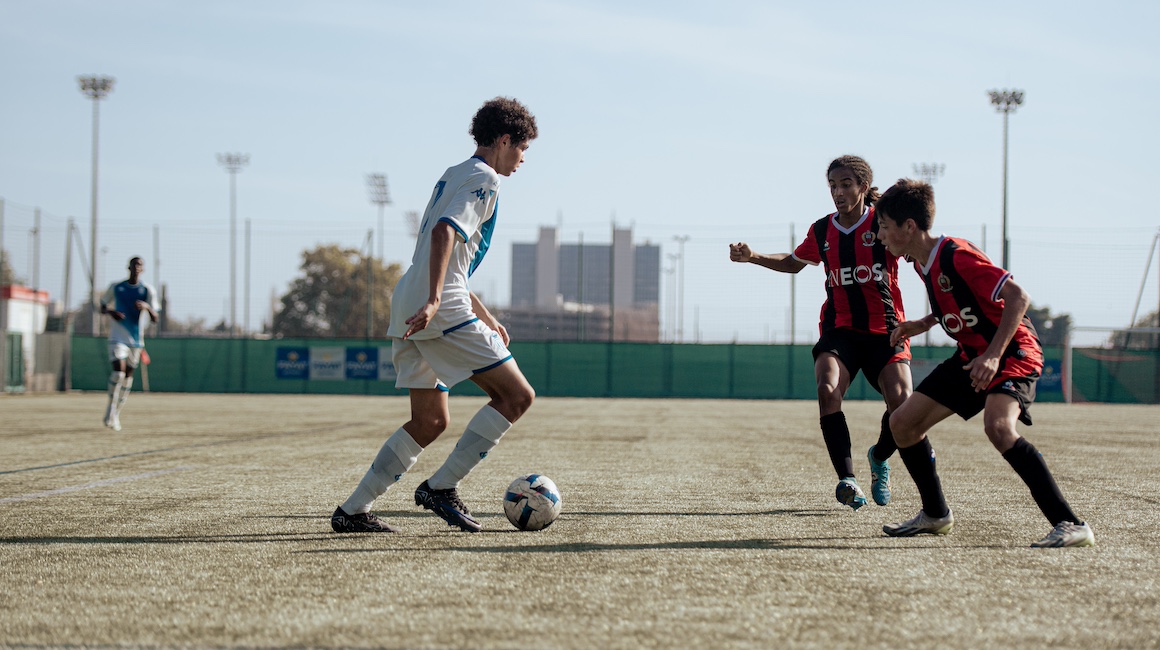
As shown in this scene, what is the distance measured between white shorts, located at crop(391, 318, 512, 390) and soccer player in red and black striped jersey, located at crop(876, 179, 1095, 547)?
68.1 inches

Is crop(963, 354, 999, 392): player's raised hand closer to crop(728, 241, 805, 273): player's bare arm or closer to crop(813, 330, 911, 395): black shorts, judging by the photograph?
crop(813, 330, 911, 395): black shorts

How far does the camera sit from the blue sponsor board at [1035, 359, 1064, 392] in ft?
94.4

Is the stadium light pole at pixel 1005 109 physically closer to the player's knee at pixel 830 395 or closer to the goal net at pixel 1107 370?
the goal net at pixel 1107 370

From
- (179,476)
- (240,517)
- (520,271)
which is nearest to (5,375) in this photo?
(179,476)

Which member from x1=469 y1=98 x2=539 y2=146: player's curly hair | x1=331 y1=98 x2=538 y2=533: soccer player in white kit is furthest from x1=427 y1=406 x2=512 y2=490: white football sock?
x1=469 y1=98 x2=539 y2=146: player's curly hair

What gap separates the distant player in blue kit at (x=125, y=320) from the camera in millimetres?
12203

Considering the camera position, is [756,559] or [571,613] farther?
[756,559]

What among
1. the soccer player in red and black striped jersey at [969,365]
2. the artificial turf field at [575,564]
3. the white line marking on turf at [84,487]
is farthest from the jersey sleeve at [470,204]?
the white line marking on turf at [84,487]

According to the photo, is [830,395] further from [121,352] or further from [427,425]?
[121,352]

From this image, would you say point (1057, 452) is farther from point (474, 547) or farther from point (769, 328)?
point (769, 328)

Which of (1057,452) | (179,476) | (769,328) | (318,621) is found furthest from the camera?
(769,328)

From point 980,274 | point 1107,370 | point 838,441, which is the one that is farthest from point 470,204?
point 1107,370

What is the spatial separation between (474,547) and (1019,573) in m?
Answer: 1.93

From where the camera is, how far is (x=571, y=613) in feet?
9.59
